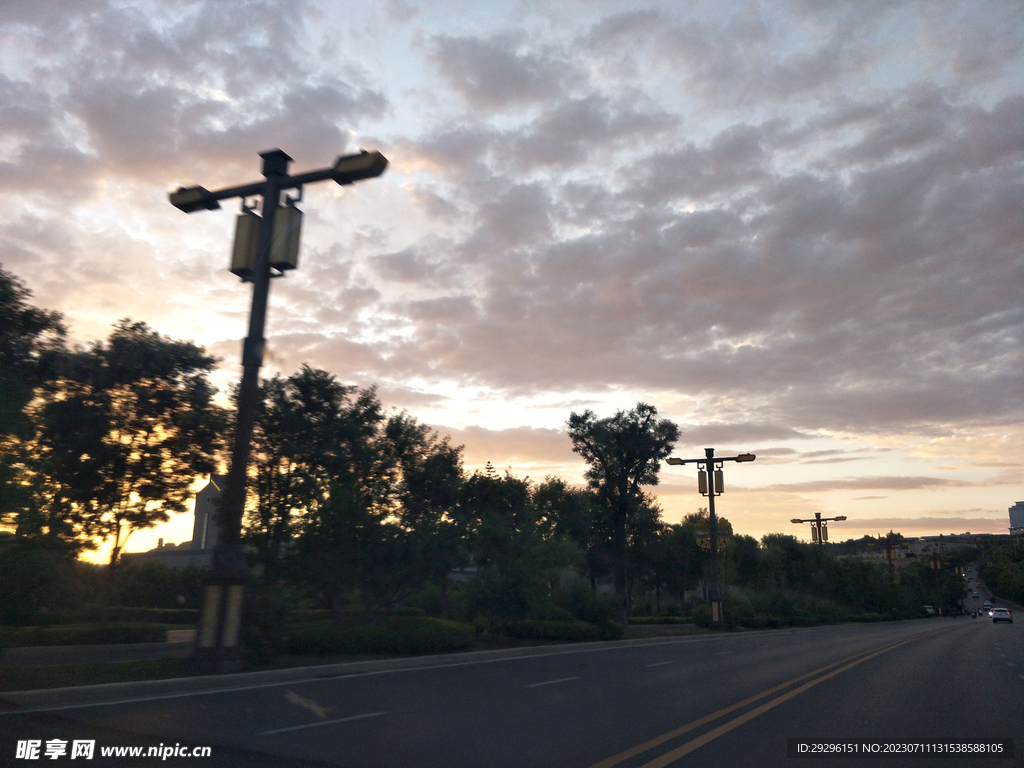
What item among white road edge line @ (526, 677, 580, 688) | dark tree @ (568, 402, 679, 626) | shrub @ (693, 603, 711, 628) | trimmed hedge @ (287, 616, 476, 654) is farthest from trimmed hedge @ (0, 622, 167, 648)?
dark tree @ (568, 402, 679, 626)

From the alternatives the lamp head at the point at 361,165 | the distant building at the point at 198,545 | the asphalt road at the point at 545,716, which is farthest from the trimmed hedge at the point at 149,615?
the lamp head at the point at 361,165

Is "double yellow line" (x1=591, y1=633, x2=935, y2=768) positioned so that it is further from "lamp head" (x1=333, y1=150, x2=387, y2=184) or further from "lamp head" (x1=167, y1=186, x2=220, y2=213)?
"lamp head" (x1=167, y1=186, x2=220, y2=213)

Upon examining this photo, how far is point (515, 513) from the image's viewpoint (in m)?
42.3

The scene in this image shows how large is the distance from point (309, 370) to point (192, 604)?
26608 mm

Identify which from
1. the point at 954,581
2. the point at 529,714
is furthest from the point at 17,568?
the point at 954,581

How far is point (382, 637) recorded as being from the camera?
73.0ft

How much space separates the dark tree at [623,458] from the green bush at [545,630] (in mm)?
29274

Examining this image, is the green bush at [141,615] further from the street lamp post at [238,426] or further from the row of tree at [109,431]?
Answer: the street lamp post at [238,426]

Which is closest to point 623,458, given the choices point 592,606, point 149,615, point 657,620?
point 657,620

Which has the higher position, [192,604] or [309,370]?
[309,370]

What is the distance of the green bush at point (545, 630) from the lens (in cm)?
2961

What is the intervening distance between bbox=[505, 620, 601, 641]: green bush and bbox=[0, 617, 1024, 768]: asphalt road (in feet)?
38.7

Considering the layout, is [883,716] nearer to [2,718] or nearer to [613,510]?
[2,718]

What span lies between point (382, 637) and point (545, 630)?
368 inches
